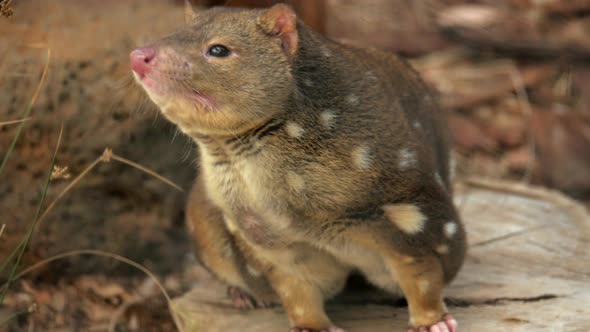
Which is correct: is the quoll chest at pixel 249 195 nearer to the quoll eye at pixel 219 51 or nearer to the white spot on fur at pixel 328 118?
the white spot on fur at pixel 328 118

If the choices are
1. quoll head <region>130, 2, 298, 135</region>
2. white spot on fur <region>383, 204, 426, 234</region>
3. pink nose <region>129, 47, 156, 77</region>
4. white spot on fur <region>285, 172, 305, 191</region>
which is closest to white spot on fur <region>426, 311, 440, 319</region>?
white spot on fur <region>383, 204, 426, 234</region>

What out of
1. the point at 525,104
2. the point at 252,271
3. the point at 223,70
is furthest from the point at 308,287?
the point at 525,104

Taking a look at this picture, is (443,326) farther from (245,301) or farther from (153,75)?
(153,75)

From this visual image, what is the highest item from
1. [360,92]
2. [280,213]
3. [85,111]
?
[360,92]

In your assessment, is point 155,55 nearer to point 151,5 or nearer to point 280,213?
point 280,213

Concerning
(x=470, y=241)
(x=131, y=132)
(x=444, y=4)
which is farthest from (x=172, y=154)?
(x=444, y=4)

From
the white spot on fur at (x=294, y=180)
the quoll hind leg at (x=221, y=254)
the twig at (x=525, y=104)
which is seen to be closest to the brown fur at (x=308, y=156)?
the white spot on fur at (x=294, y=180)
